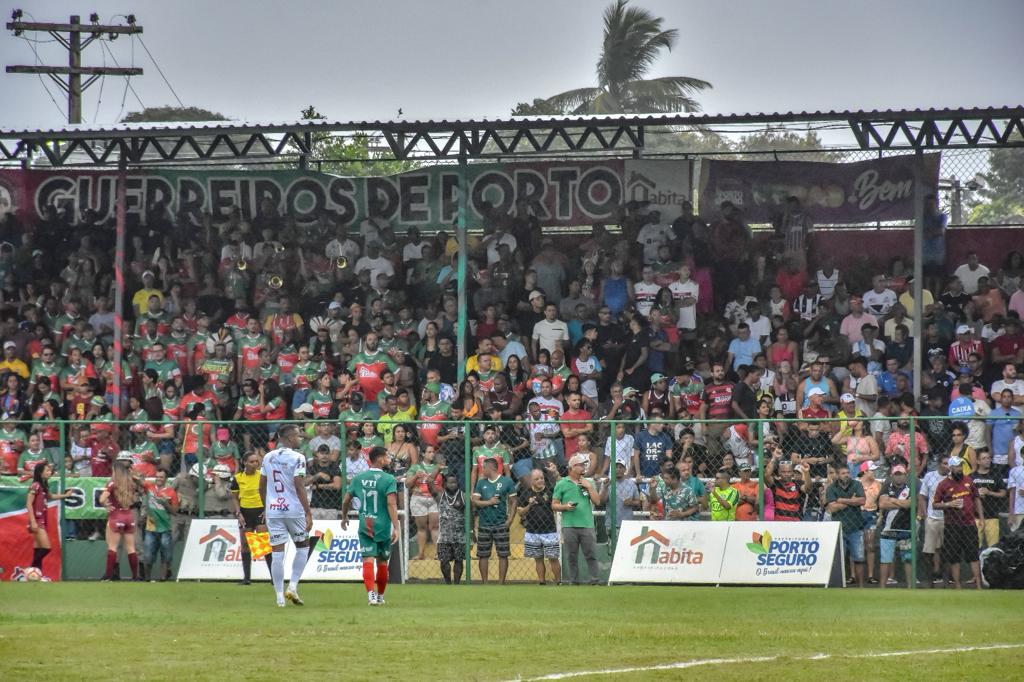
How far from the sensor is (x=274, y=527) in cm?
1595

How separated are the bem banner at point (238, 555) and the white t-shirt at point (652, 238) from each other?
24.3ft

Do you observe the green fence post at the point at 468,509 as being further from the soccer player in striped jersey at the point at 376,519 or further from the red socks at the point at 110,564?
the red socks at the point at 110,564

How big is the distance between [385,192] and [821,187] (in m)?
7.44

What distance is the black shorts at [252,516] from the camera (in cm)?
1958

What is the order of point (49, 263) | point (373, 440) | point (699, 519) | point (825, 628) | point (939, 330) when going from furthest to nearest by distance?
point (49, 263) → point (939, 330) → point (373, 440) → point (699, 519) → point (825, 628)

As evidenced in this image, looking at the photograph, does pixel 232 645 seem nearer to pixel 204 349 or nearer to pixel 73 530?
pixel 73 530

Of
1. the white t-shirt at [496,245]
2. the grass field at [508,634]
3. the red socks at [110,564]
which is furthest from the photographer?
the white t-shirt at [496,245]

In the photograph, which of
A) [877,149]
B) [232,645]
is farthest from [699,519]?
[232,645]

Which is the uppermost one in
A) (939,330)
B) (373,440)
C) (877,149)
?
(877,149)

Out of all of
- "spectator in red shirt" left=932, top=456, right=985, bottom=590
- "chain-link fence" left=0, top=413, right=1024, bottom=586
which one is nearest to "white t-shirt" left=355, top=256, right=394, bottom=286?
"chain-link fence" left=0, top=413, right=1024, bottom=586

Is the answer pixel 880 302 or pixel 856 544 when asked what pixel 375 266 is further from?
pixel 856 544

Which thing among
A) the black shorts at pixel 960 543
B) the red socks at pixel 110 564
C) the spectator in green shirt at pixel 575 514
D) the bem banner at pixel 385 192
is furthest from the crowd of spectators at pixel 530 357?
the red socks at pixel 110 564

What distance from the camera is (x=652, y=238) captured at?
25.3 metres

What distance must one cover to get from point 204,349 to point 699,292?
8.57 metres
